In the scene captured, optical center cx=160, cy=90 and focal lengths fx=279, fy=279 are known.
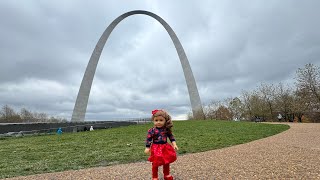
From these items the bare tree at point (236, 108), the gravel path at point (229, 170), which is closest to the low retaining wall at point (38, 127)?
the gravel path at point (229, 170)

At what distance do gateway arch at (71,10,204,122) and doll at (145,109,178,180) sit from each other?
3766cm

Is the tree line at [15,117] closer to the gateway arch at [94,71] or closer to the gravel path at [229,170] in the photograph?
the gateway arch at [94,71]

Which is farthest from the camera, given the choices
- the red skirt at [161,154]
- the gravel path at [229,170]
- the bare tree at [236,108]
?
the bare tree at [236,108]

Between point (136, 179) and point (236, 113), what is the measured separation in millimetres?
56506

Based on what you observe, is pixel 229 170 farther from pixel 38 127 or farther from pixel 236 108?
pixel 236 108

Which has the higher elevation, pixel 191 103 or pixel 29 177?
pixel 191 103

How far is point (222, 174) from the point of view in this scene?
638cm

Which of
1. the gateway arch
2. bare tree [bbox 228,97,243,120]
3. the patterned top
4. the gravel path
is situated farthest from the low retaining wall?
bare tree [bbox 228,97,243,120]

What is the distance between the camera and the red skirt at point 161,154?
528 centimetres

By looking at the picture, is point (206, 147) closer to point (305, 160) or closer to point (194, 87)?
point (305, 160)

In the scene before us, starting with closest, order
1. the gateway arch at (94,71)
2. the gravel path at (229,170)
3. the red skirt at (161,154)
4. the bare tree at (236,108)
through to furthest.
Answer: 1. the red skirt at (161,154)
2. the gravel path at (229,170)
3. the gateway arch at (94,71)
4. the bare tree at (236,108)

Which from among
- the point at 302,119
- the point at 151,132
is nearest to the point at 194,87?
the point at 302,119

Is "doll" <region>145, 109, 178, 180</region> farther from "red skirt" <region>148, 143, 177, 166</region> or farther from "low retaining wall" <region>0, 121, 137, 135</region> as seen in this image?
"low retaining wall" <region>0, 121, 137, 135</region>

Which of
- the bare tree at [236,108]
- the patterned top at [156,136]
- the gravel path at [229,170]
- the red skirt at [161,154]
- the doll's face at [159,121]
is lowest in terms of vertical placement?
the gravel path at [229,170]
